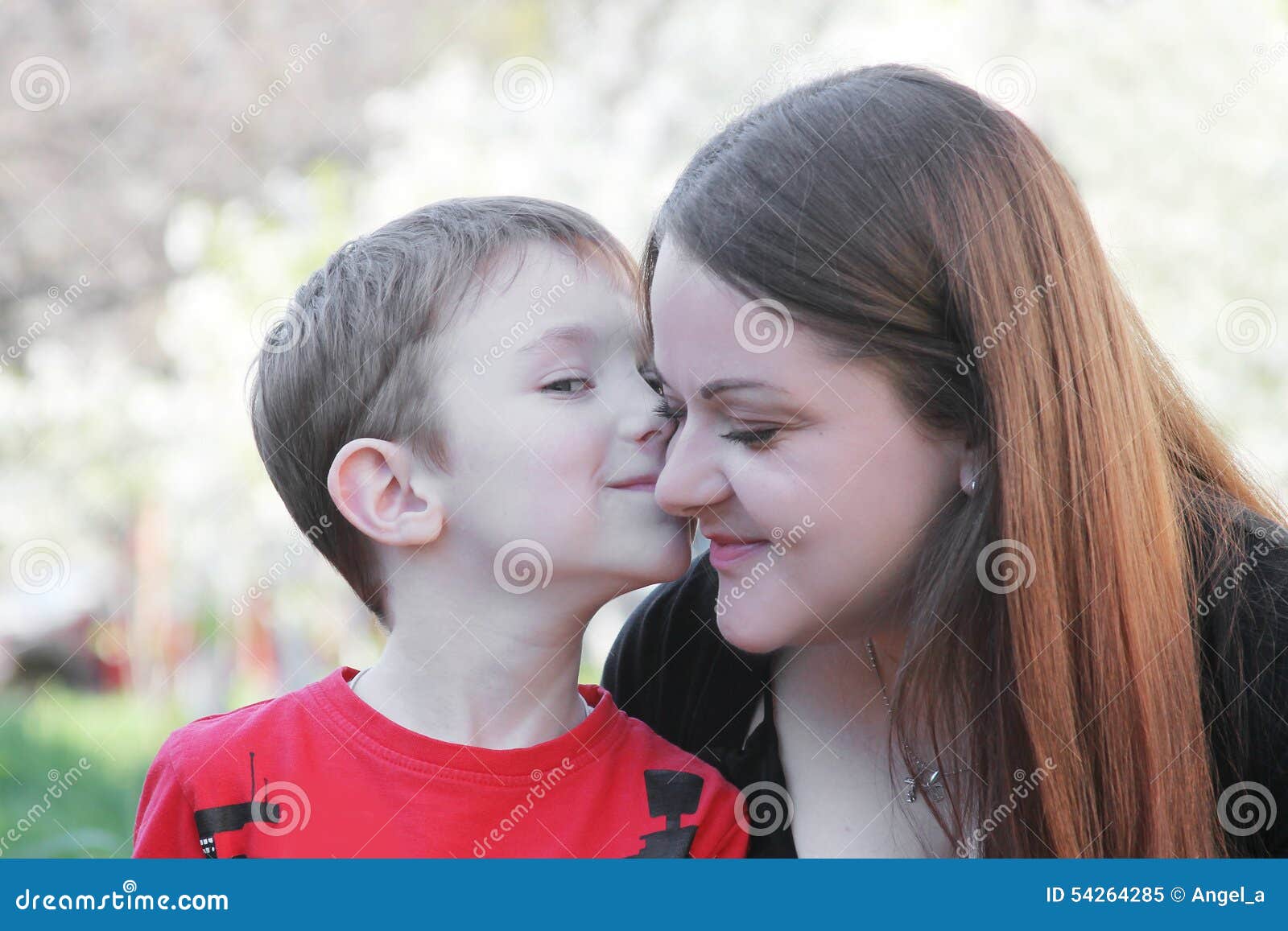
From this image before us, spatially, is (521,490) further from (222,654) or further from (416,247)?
(222,654)

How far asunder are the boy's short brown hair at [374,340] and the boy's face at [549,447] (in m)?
0.06

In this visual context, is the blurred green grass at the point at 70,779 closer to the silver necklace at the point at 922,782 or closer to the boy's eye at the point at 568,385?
the boy's eye at the point at 568,385

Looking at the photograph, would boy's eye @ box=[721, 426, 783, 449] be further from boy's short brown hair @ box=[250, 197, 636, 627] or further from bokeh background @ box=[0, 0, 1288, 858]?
bokeh background @ box=[0, 0, 1288, 858]

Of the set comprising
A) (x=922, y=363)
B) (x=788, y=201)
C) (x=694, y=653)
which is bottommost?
(x=694, y=653)

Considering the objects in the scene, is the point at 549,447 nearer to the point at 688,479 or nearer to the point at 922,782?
the point at 688,479

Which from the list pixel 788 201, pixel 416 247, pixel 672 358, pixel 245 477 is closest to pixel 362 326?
pixel 416 247

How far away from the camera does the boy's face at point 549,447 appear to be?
6.45 ft

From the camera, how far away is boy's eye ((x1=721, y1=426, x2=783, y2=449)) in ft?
6.21

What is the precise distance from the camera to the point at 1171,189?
5461 mm

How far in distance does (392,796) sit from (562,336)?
77 cm

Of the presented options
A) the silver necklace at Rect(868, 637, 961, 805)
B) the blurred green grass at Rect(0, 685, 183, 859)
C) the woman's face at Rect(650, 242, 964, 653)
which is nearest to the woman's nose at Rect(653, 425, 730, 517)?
the woman's face at Rect(650, 242, 964, 653)

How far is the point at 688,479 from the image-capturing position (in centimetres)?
190

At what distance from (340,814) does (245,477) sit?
4.19 metres

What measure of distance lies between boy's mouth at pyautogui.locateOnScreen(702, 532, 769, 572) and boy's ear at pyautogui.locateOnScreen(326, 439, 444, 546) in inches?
18.1
